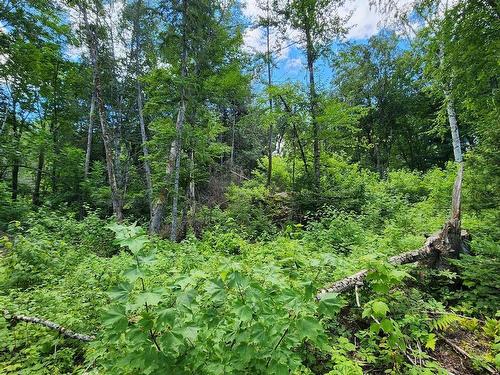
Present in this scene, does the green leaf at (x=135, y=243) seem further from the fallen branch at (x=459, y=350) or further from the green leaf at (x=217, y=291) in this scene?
the fallen branch at (x=459, y=350)

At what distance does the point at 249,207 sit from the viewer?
11.4 m

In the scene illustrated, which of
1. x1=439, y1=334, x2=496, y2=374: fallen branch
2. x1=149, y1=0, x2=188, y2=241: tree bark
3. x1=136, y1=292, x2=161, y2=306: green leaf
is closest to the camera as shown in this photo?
x1=136, y1=292, x2=161, y2=306: green leaf

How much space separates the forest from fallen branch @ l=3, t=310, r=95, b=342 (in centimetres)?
3

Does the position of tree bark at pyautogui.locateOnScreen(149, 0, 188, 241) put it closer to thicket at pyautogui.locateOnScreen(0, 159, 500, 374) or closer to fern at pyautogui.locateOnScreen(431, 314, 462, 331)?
thicket at pyautogui.locateOnScreen(0, 159, 500, 374)

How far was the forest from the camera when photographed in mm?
1765

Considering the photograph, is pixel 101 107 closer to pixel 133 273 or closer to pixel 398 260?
pixel 133 273

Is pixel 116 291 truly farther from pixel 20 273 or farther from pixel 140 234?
pixel 20 273

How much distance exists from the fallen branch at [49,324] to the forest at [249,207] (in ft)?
0.10

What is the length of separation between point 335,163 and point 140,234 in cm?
1241

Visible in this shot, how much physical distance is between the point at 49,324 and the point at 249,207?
8.56 metres

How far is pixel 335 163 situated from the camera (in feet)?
43.0

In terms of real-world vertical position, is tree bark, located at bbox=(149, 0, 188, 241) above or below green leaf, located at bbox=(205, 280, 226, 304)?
above

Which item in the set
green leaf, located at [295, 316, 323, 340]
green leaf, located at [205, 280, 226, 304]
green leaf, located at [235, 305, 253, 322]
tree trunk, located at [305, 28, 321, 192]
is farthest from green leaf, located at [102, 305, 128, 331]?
tree trunk, located at [305, 28, 321, 192]

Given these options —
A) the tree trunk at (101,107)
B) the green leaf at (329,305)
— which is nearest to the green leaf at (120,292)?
the green leaf at (329,305)
